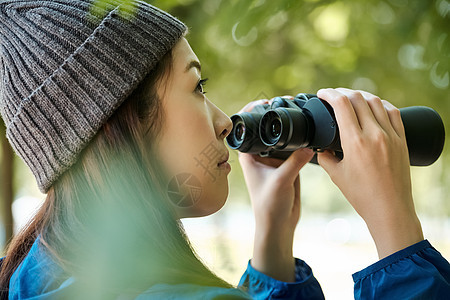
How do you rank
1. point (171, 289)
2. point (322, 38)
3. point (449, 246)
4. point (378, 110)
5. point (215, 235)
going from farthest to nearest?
point (449, 246)
point (215, 235)
point (322, 38)
point (378, 110)
point (171, 289)

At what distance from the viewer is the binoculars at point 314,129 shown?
3.10 feet

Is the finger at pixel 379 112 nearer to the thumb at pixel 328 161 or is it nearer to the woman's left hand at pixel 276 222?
the thumb at pixel 328 161

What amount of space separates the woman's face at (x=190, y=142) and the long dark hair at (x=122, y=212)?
0.02m

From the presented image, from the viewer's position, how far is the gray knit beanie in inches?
33.6

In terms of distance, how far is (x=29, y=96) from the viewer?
88 cm

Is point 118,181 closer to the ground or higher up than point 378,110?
closer to the ground

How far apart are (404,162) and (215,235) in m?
1.84

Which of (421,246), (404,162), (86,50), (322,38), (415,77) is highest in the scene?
(322,38)

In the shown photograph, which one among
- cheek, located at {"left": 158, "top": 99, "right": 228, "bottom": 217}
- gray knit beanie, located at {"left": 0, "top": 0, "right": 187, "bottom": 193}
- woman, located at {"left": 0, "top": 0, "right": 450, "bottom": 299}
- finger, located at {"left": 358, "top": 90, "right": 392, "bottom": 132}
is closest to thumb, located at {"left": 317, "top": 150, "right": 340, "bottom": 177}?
woman, located at {"left": 0, "top": 0, "right": 450, "bottom": 299}

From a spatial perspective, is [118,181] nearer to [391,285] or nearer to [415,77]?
[391,285]

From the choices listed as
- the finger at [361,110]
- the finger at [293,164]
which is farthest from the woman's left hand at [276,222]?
the finger at [361,110]

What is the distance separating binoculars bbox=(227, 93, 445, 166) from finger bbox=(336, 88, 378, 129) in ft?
0.30

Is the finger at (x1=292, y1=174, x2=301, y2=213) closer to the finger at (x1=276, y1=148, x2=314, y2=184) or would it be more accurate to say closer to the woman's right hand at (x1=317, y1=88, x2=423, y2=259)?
the finger at (x1=276, y1=148, x2=314, y2=184)

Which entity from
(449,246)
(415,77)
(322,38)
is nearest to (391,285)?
(415,77)
